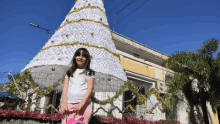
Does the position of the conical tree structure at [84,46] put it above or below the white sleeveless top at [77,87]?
above

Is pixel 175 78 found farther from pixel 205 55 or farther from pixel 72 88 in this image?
pixel 72 88

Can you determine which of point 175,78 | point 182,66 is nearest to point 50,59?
point 175,78

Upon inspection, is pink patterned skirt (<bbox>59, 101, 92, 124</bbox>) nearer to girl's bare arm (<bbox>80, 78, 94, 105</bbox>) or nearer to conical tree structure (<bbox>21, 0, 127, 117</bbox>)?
girl's bare arm (<bbox>80, 78, 94, 105</bbox>)

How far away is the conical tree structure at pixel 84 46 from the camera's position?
2.70m

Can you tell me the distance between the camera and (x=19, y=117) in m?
2.50

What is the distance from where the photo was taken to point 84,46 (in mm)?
2789

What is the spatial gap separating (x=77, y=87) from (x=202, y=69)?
8.69m

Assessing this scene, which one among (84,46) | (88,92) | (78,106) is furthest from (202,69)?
(78,106)

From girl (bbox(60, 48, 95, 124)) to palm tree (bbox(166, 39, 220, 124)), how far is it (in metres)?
7.09

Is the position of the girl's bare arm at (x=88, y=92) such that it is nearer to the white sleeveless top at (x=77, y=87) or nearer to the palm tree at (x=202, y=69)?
the white sleeveless top at (x=77, y=87)

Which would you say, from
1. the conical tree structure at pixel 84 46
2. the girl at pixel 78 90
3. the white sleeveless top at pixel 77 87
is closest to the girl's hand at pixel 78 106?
the girl at pixel 78 90

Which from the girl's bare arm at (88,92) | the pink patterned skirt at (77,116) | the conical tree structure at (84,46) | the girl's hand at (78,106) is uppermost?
the conical tree structure at (84,46)

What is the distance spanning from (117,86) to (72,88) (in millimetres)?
1787

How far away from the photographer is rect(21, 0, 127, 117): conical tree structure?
270 centimetres
